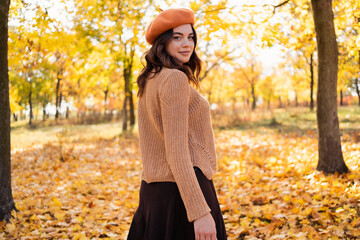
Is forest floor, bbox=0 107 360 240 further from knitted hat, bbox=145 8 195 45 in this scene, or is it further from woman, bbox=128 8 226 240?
knitted hat, bbox=145 8 195 45

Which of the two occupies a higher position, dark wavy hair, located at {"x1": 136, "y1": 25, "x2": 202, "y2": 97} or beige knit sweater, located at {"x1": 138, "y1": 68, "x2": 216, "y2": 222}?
dark wavy hair, located at {"x1": 136, "y1": 25, "x2": 202, "y2": 97}

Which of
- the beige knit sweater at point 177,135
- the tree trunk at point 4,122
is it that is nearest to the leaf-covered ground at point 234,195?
the tree trunk at point 4,122

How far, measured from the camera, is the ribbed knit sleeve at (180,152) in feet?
4.59

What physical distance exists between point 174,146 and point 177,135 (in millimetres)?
55

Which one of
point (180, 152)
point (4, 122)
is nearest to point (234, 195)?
point (4, 122)

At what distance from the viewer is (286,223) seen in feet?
12.4

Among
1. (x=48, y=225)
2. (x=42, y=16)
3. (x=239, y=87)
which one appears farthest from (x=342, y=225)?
(x=239, y=87)

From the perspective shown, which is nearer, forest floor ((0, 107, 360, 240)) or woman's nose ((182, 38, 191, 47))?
woman's nose ((182, 38, 191, 47))

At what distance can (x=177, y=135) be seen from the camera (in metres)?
1.41

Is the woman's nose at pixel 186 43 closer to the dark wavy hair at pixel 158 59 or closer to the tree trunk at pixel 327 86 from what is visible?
the dark wavy hair at pixel 158 59

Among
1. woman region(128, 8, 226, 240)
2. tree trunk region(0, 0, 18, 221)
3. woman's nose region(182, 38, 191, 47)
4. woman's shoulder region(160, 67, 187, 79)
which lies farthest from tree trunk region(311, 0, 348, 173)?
tree trunk region(0, 0, 18, 221)

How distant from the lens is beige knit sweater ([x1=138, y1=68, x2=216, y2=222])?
140 cm

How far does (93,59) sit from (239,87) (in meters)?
31.0

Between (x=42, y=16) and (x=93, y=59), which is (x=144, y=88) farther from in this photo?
(x=93, y=59)
